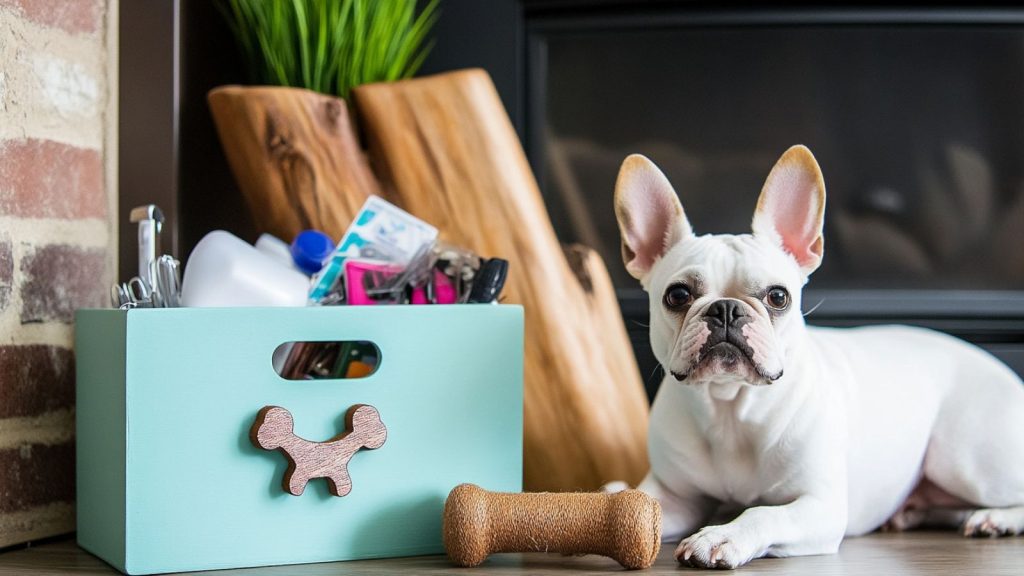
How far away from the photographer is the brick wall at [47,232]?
42.8 inches

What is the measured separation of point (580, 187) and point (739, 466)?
66cm

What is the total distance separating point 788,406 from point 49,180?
874 millimetres

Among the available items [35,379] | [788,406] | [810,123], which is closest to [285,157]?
[35,379]

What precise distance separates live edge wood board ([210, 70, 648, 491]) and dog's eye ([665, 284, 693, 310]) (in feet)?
1.13

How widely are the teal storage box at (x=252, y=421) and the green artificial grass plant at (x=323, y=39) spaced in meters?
0.49

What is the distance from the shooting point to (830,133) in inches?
62.2

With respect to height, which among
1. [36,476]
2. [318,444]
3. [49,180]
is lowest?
[36,476]

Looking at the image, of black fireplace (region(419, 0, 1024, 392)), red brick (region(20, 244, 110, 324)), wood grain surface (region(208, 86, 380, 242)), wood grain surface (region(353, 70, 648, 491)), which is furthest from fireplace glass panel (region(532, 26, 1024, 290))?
red brick (region(20, 244, 110, 324))

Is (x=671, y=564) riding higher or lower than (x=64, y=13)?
lower

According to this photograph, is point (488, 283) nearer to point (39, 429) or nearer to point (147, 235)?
point (147, 235)

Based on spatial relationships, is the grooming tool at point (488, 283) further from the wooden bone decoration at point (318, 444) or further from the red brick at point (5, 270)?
the red brick at point (5, 270)

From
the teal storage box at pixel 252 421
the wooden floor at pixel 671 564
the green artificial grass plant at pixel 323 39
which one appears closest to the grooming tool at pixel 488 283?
the teal storage box at pixel 252 421

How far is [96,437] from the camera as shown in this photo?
1034 mm

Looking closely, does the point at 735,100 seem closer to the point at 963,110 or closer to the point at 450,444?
the point at 963,110
